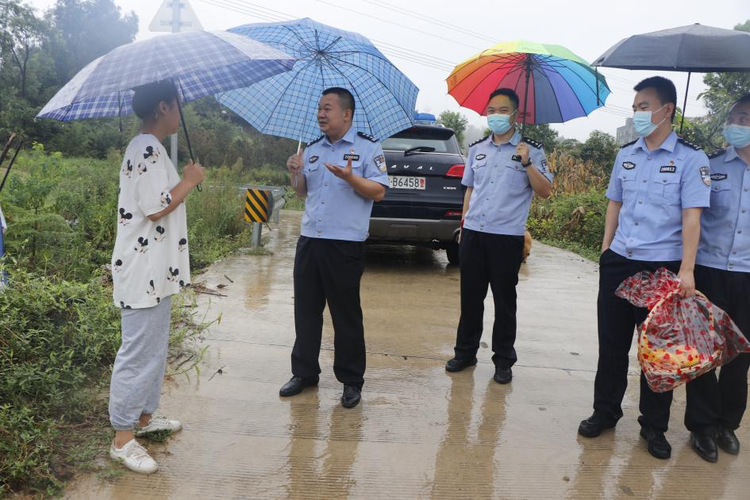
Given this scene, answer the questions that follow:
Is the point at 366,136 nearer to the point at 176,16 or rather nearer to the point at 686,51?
the point at 686,51

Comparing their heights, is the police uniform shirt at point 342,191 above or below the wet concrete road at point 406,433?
above

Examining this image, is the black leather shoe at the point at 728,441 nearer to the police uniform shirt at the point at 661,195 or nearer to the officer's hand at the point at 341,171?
the police uniform shirt at the point at 661,195

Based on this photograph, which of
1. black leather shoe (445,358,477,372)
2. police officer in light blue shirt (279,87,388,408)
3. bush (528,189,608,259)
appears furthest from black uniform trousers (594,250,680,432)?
bush (528,189,608,259)

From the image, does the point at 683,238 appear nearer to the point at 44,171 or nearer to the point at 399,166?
the point at 399,166

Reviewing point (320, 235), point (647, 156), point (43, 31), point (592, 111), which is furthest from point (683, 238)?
point (43, 31)

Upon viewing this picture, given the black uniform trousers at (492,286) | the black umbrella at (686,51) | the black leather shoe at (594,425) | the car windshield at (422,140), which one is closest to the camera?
the black umbrella at (686,51)

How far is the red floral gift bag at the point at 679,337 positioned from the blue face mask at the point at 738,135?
0.78m

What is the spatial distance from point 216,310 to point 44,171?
2.53 metres

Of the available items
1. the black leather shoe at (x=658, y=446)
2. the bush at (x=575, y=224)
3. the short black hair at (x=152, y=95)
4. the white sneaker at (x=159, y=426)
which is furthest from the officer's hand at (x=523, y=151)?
the bush at (x=575, y=224)

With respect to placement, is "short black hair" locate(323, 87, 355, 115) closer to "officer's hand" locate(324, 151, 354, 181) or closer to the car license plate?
"officer's hand" locate(324, 151, 354, 181)

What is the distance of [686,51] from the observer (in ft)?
10.3

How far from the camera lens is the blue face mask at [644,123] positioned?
10.1 feet

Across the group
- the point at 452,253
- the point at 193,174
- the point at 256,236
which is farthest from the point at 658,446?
the point at 256,236

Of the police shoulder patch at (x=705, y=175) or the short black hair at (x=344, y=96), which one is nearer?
the police shoulder patch at (x=705, y=175)
